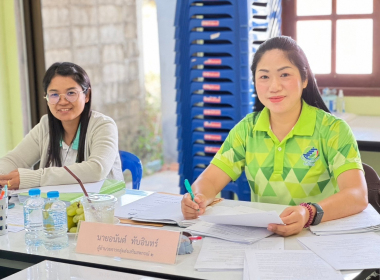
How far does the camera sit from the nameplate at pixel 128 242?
1.43 metres

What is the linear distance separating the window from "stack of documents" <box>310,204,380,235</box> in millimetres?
1904

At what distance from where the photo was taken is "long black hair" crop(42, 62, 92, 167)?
97.7 inches

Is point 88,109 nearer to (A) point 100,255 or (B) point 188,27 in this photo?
(B) point 188,27

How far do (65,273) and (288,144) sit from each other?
1.01 metres

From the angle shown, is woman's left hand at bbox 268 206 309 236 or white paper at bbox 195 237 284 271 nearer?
white paper at bbox 195 237 284 271

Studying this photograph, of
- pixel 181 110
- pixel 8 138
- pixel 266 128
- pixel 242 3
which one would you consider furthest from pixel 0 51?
pixel 266 128

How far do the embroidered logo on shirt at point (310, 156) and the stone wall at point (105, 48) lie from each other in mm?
2511

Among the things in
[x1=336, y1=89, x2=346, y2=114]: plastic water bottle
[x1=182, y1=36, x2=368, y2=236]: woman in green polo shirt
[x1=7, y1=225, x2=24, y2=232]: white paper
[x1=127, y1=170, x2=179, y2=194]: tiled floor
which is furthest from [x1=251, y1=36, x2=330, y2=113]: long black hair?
[x1=127, y1=170, x2=179, y2=194]: tiled floor

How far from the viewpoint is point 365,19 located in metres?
3.47

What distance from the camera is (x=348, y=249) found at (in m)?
1.46

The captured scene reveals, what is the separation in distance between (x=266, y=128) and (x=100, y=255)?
881 mm

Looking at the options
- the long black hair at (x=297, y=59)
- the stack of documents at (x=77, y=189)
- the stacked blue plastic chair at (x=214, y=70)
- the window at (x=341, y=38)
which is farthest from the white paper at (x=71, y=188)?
the window at (x=341, y=38)

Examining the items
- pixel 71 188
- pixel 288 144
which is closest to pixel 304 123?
pixel 288 144

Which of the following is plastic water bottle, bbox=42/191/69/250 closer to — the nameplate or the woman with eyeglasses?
the nameplate
